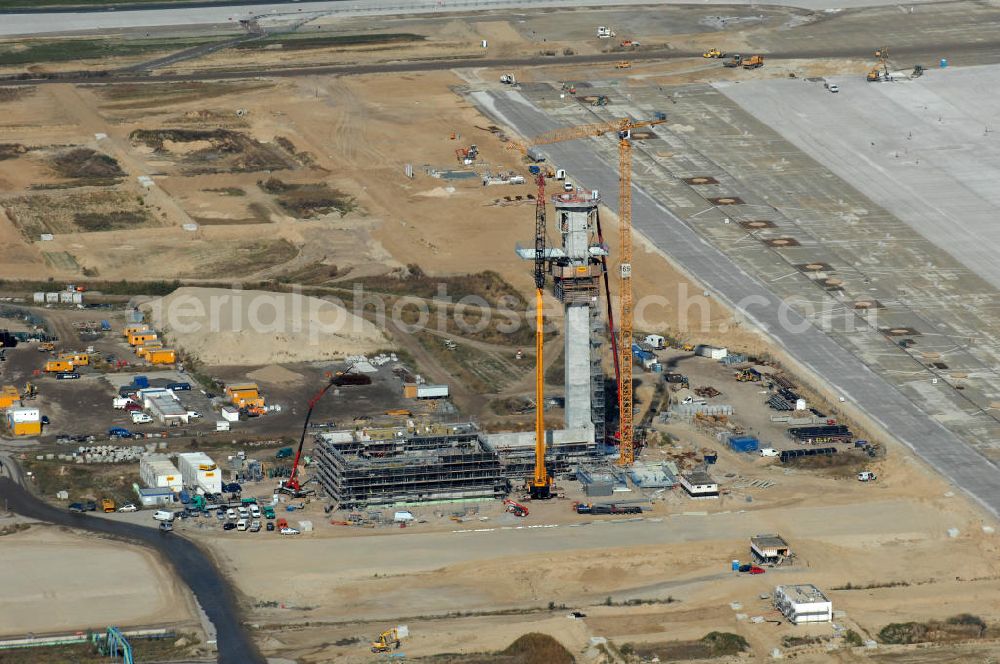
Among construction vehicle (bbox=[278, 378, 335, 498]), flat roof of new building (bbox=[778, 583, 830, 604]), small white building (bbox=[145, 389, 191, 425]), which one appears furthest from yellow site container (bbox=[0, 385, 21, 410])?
flat roof of new building (bbox=[778, 583, 830, 604])

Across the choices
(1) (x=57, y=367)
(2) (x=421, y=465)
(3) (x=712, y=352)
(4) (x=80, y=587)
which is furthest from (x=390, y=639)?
(3) (x=712, y=352)

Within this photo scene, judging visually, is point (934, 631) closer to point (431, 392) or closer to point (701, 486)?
point (701, 486)

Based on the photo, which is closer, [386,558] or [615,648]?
[615,648]

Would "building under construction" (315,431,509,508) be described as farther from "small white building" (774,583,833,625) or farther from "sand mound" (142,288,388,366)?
"sand mound" (142,288,388,366)

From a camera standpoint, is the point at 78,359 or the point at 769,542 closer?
the point at 769,542

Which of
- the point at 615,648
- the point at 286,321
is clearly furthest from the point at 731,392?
the point at 615,648

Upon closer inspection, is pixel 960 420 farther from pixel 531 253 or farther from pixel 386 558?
pixel 386 558
